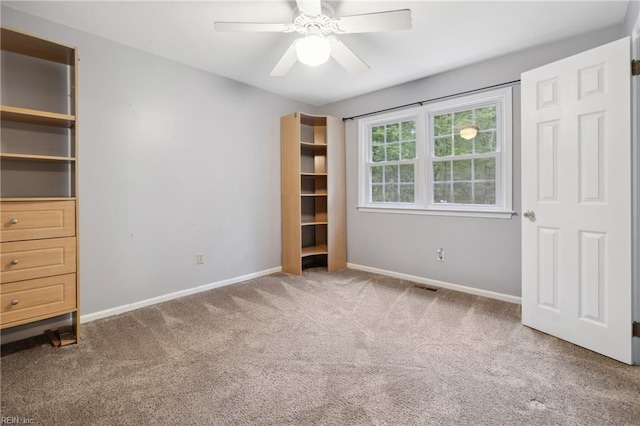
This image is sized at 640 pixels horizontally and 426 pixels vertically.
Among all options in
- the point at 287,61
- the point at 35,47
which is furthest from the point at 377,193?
the point at 35,47

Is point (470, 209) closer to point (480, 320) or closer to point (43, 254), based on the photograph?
point (480, 320)

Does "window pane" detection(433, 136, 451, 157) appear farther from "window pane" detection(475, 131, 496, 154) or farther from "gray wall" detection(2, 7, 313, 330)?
"gray wall" detection(2, 7, 313, 330)

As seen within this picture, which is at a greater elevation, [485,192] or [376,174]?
[376,174]

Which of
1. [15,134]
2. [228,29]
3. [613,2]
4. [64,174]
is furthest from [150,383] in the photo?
[613,2]

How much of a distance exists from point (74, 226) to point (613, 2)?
416 centimetres

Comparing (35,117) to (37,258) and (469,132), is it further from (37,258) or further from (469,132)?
(469,132)

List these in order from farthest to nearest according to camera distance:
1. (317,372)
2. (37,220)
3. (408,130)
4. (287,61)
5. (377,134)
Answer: (377,134) → (408,130) → (287,61) → (37,220) → (317,372)

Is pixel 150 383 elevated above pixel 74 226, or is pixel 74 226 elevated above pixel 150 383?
pixel 74 226

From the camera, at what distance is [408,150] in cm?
391

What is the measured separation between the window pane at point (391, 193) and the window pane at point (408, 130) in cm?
62

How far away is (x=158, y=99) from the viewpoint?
119 inches

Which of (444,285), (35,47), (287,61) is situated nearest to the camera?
(35,47)

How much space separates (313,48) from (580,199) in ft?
7.03

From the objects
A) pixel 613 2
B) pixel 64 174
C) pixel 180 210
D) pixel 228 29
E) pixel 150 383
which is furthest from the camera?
pixel 180 210
